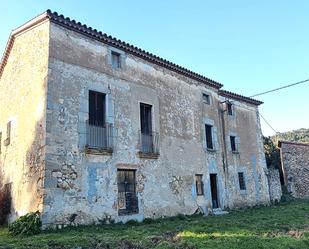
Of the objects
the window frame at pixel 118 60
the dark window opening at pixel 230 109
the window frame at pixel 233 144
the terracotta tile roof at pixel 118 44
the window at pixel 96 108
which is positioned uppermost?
the terracotta tile roof at pixel 118 44

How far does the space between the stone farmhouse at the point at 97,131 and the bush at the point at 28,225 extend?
213 mm

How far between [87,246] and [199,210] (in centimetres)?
887

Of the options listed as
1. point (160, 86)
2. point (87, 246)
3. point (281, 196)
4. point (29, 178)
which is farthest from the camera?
point (281, 196)

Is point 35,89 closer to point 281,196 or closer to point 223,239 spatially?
point 223,239

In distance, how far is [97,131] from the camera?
1206 centimetres

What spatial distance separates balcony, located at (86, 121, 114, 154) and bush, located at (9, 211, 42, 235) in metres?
2.80

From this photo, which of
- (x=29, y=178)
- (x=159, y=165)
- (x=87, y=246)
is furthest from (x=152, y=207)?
(x=87, y=246)

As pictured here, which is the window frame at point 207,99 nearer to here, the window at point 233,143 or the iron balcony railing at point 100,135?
the window at point 233,143

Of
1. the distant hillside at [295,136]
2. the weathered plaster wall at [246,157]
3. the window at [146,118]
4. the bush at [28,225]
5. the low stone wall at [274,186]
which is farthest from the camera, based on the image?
the distant hillside at [295,136]

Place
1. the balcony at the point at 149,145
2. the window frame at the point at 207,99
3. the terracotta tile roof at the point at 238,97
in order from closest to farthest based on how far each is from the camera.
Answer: the balcony at the point at 149,145
the window frame at the point at 207,99
the terracotta tile roof at the point at 238,97

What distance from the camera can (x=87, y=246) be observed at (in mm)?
7609

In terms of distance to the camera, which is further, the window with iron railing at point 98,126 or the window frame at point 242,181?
the window frame at point 242,181

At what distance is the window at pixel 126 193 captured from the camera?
12.2 m

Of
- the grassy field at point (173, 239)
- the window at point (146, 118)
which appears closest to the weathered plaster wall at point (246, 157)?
the window at point (146, 118)
